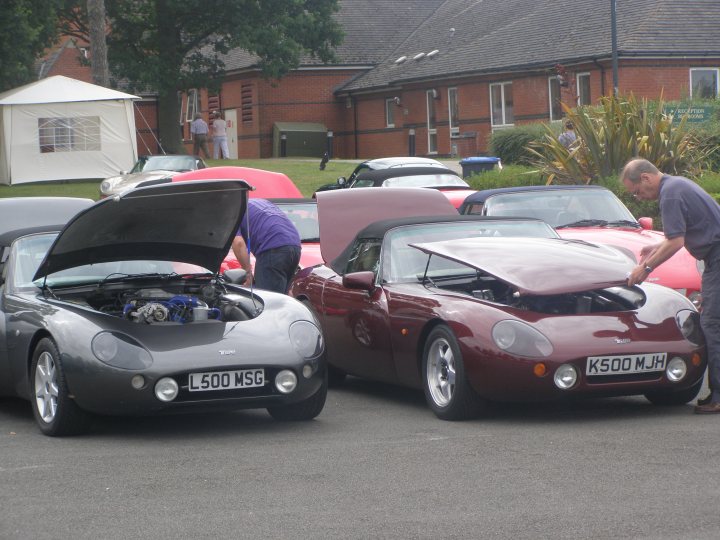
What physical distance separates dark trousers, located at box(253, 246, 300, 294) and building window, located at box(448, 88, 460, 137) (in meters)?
34.9

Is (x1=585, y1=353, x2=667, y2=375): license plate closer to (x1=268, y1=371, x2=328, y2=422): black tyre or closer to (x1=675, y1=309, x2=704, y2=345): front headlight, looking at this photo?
(x1=675, y1=309, x2=704, y2=345): front headlight

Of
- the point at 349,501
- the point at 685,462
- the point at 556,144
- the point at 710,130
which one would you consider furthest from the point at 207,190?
the point at 710,130

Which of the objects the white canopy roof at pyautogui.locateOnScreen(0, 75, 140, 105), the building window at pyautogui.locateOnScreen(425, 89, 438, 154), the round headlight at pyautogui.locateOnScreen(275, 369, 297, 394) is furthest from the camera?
the building window at pyautogui.locateOnScreen(425, 89, 438, 154)

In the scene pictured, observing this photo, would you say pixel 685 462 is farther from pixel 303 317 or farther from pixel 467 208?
pixel 467 208

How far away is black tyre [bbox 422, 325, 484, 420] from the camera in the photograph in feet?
25.6

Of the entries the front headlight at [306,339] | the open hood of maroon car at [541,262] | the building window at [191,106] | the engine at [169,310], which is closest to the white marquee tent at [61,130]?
the building window at [191,106]

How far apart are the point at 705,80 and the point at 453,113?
10.6 metres

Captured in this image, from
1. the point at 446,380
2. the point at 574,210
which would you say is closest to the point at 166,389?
the point at 446,380

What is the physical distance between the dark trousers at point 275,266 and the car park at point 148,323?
4.46 feet

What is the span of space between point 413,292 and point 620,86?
29.3 m

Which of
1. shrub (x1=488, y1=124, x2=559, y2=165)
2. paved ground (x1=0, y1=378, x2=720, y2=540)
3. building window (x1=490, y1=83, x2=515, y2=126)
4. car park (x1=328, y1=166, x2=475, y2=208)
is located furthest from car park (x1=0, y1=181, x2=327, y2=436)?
building window (x1=490, y1=83, x2=515, y2=126)

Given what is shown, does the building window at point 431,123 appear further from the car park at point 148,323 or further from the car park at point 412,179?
the car park at point 148,323

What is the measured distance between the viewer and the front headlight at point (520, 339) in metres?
7.58

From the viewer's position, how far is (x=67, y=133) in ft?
112
